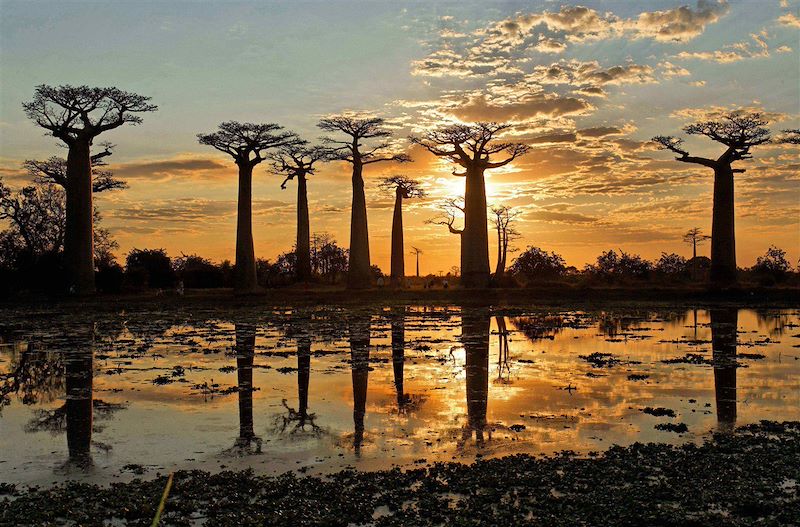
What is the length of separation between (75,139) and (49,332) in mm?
17720

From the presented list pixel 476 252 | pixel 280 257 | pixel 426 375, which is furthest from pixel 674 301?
pixel 280 257

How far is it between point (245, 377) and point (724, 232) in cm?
3150

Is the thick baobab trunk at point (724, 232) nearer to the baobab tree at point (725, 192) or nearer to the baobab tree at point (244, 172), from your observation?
the baobab tree at point (725, 192)

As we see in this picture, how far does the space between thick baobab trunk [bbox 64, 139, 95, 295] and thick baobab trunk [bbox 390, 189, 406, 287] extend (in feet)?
60.9

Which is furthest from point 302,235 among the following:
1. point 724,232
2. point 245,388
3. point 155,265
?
point 245,388

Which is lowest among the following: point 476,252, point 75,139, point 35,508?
point 35,508

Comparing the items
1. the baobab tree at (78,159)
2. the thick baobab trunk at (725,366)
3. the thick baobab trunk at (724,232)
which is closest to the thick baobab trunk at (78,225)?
the baobab tree at (78,159)

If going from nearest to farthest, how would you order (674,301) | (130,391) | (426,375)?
(130,391) < (426,375) < (674,301)

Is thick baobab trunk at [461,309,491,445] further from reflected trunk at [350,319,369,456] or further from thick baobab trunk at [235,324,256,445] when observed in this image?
thick baobab trunk at [235,324,256,445]

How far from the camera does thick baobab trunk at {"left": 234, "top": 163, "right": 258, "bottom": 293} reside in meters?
37.7

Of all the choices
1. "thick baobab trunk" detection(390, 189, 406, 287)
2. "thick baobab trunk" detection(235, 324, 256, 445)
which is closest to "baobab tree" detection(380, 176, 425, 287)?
"thick baobab trunk" detection(390, 189, 406, 287)

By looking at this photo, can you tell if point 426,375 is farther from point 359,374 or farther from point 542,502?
point 542,502

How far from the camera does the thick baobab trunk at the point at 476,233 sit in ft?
128

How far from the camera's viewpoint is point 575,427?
8.02 meters
